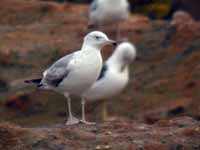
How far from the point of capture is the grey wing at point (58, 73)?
442 inches

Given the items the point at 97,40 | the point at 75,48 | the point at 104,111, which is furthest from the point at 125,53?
the point at 97,40

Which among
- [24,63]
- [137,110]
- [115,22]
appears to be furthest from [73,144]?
[115,22]

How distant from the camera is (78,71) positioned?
434 inches

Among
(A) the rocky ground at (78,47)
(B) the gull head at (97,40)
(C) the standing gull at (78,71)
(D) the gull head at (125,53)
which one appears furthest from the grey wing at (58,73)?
(D) the gull head at (125,53)

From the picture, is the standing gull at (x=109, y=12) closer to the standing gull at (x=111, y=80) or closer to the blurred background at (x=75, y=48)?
the blurred background at (x=75, y=48)

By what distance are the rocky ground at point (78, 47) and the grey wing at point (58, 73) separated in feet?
3.53

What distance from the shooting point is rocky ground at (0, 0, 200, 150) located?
16.4 meters

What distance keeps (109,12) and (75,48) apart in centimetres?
197

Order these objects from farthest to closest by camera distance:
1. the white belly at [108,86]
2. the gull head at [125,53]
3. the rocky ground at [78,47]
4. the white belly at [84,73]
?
the rocky ground at [78,47] < the gull head at [125,53] < the white belly at [108,86] < the white belly at [84,73]

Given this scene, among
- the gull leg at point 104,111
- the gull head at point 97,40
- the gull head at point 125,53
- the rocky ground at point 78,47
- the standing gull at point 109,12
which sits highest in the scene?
the gull head at point 97,40

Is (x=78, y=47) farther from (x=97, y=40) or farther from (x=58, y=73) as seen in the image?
(x=58, y=73)

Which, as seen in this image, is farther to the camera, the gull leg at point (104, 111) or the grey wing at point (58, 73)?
the gull leg at point (104, 111)

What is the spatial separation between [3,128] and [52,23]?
12977 mm

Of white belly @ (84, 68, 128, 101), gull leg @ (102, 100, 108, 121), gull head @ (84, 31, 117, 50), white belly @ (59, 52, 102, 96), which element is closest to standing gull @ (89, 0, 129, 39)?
gull leg @ (102, 100, 108, 121)
